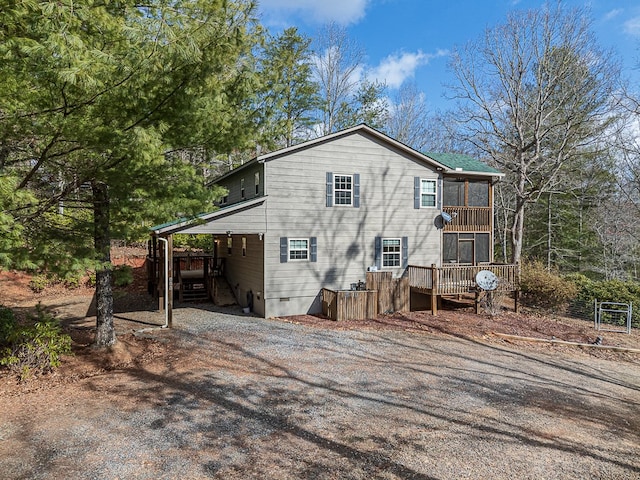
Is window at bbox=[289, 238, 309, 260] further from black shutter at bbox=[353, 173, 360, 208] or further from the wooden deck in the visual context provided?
the wooden deck

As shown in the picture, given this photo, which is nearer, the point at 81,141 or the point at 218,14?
the point at 81,141

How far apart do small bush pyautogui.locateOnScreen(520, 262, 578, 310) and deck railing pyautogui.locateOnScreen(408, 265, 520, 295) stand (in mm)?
2183

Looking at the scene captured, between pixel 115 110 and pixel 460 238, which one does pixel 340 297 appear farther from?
pixel 115 110

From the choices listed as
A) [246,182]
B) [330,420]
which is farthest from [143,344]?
[246,182]

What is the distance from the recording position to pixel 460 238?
673 inches


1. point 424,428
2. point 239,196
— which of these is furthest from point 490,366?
point 239,196

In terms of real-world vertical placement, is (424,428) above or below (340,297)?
below

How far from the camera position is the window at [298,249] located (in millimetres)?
14021

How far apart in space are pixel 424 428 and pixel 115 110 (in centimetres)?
678

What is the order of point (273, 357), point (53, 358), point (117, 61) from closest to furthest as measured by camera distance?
point (117, 61) → point (53, 358) → point (273, 357)

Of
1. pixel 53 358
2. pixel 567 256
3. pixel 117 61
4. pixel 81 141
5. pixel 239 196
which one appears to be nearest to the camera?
pixel 117 61

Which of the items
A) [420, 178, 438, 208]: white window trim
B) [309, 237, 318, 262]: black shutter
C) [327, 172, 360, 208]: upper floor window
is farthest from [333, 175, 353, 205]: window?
[420, 178, 438, 208]: white window trim

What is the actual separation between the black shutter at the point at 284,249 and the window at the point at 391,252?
13.1ft

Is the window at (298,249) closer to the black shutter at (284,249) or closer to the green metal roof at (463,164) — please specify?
the black shutter at (284,249)
